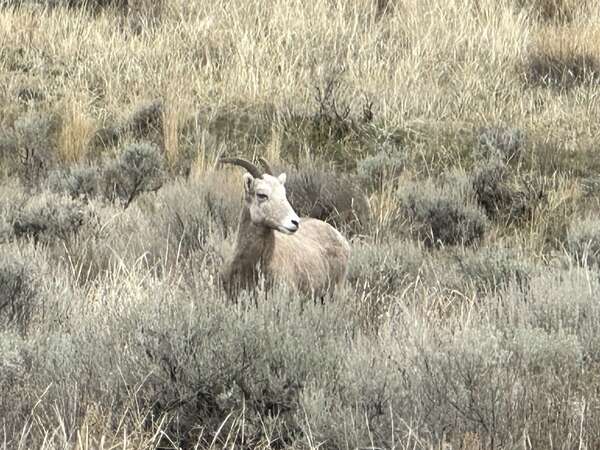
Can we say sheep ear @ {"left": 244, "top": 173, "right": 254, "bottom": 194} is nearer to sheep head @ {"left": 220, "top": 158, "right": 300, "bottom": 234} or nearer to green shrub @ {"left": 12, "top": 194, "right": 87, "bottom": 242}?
sheep head @ {"left": 220, "top": 158, "right": 300, "bottom": 234}

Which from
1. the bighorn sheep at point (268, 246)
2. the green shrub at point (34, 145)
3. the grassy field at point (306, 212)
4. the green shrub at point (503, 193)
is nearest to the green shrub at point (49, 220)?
the grassy field at point (306, 212)

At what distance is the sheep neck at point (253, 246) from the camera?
589cm

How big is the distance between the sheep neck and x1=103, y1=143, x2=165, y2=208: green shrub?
3536 millimetres

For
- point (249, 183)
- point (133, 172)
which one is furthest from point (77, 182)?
point (249, 183)

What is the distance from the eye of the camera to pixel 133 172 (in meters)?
9.63

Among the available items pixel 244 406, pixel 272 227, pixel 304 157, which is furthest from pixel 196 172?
pixel 244 406

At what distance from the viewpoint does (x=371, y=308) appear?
601cm

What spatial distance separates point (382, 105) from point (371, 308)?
222 inches

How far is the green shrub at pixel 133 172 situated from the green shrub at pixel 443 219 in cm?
239

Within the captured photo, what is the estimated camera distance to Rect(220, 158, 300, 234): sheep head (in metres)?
5.69

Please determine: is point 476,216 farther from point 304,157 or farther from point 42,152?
point 42,152

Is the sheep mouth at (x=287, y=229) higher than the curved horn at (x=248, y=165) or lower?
lower

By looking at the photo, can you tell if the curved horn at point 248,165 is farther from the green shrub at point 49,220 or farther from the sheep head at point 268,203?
the green shrub at point 49,220

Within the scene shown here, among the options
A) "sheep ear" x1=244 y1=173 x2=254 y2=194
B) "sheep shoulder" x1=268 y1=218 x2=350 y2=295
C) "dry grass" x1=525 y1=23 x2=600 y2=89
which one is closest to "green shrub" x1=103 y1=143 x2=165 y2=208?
"sheep shoulder" x1=268 y1=218 x2=350 y2=295
